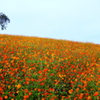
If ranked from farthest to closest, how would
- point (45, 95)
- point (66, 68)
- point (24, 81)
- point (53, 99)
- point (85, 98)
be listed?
1. point (66, 68)
2. point (24, 81)
3. point (85, 98)
4. point (45, 95)
5. point (53, 99)

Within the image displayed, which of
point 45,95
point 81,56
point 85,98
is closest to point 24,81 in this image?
point 45,95

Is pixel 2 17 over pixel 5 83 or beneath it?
over

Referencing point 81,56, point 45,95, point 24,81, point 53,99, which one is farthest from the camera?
point 81,56

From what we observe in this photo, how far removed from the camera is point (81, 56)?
10508 millimetres

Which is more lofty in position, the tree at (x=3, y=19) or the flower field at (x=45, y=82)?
the tree at (x=3, y=19)

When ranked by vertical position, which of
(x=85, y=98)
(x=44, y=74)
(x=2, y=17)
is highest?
(x=2, y=17)

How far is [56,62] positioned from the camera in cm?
840

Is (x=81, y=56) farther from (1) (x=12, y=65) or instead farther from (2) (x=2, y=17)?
(2) (x=2, y=17)

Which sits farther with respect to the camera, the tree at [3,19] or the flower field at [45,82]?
the tree at [3,19]

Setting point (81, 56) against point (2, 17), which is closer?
point (81, 56)

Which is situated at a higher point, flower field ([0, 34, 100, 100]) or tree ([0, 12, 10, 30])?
tree ([0, 12, 10, 30])

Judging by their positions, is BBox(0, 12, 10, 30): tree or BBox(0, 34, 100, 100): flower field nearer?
BBox(0, 34, 100, 100): flower field

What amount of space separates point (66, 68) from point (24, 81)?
2.40 m

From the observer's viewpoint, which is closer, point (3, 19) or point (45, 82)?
point (45, 82)
